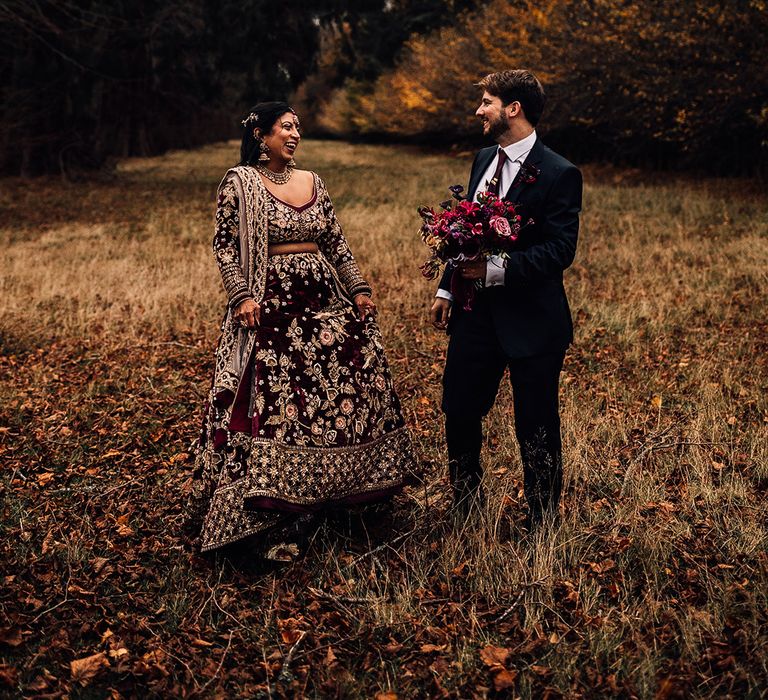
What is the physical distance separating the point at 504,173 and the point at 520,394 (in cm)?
106

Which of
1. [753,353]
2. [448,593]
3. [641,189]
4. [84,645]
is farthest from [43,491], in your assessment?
[641,189]

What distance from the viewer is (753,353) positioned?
7.14m

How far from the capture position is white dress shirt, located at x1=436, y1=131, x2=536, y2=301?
3418 mm

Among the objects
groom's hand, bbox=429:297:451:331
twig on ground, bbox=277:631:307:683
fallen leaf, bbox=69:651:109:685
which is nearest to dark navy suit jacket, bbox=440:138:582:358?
groom's hand, bbox=429:297:451:331

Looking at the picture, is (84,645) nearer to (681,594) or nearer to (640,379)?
(681,594)

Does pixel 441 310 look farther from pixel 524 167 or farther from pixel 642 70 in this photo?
pixel 642 70

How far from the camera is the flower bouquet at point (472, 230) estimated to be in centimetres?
333

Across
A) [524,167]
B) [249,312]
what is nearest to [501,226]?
[524,167]

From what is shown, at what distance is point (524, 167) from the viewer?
3.48 m

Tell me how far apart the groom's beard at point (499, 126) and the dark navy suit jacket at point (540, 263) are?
165 millimetres

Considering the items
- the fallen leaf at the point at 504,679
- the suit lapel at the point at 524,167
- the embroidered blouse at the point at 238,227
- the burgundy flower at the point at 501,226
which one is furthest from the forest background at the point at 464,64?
the fallen leaf at the point at 504,679

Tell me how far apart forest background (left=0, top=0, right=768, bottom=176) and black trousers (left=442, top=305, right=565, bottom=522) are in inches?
528

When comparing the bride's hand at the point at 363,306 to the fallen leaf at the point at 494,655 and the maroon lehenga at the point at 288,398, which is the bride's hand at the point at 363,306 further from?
the fallen leaf at the point at 494,655

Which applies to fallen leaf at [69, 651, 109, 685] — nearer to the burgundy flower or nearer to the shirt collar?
the burgundy flower
